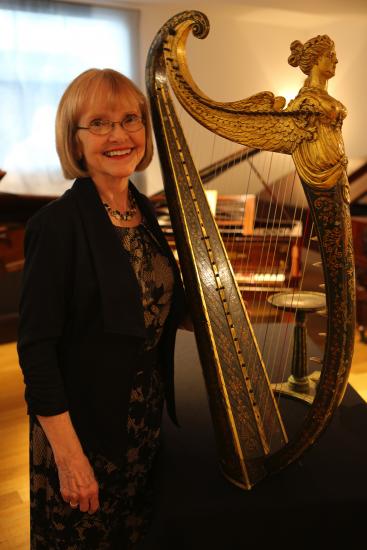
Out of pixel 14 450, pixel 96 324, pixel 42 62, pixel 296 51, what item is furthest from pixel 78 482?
pixel 42 62

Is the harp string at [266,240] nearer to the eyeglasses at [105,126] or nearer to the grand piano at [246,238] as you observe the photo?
the grand piano at [246,238]

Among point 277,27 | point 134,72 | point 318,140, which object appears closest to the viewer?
Result: point 318,140

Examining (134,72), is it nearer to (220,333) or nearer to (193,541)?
(220,333)

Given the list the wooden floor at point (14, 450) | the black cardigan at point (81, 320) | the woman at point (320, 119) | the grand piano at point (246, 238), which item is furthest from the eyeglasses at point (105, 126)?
the grand piano at point (246, 238)

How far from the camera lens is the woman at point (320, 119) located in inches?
30.1

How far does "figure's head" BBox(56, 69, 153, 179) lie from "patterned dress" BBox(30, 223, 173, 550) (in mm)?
197

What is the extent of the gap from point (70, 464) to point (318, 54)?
0.88 meters

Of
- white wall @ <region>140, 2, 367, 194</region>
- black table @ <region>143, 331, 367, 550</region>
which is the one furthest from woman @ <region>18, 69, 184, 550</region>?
white wall @ <region>140, 2, 367, 194</region>

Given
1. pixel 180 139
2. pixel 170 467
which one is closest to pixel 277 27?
pixel 180 139

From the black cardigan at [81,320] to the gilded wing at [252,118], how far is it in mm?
293

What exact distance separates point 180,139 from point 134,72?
3.27 m

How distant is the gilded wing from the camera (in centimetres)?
79

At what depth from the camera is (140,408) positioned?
107 centimetres

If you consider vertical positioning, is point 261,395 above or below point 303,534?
above
